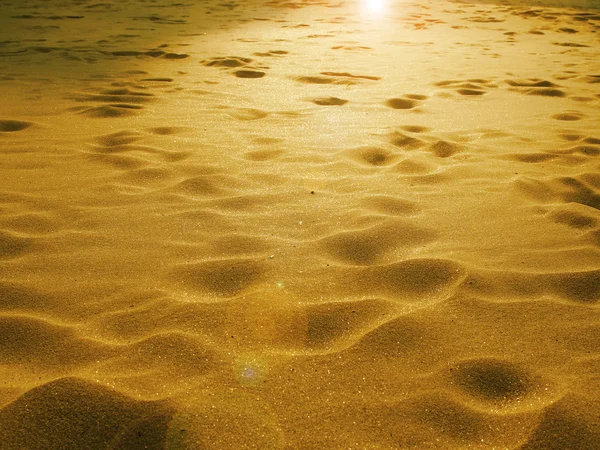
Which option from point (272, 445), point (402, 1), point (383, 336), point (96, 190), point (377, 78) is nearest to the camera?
point (272, 445)

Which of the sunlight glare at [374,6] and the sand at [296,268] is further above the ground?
the sunlight glare at [374,6]

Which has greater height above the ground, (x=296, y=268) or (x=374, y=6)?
(x=374, y=6)

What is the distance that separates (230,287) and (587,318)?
3.40ft

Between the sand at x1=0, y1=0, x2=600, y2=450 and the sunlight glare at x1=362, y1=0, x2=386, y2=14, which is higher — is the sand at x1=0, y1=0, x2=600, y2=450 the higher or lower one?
the lower one

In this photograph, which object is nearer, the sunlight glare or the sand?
the sand

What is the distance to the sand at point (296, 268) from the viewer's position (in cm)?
102

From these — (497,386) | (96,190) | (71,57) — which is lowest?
(497,386)

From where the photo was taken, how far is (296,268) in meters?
1.50

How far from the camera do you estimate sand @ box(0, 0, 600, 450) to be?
3.36 feet

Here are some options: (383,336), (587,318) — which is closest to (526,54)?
(587,318)

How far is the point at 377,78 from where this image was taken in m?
4.02

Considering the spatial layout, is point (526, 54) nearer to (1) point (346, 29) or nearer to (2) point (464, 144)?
(1) point (346, 29)

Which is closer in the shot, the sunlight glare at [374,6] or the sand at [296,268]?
the sand at [296,268]

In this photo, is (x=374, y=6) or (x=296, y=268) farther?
(x=374, y=6)
